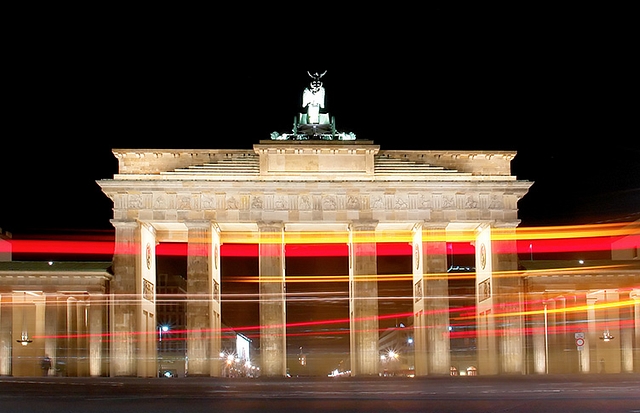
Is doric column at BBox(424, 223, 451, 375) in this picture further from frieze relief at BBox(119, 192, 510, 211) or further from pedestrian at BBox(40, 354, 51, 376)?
pedestrian at BBox(40, 354, 51, 376)

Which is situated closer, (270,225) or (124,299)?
(124,299)

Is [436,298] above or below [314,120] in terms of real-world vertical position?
below

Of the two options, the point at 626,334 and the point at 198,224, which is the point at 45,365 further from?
the point at 626,334

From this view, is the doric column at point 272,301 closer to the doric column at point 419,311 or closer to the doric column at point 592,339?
the doric column at point 419,311

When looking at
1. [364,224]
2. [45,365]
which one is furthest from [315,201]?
[45,365]

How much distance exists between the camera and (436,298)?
59.1 meters

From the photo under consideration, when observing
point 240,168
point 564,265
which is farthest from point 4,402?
point 564,265

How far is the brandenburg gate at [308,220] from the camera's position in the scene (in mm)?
58500

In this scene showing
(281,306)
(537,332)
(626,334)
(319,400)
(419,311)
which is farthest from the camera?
(626,334)

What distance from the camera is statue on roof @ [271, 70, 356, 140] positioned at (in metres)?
62.8

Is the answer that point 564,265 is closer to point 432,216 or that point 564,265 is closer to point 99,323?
point 432,216

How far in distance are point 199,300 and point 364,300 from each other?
10111 mm

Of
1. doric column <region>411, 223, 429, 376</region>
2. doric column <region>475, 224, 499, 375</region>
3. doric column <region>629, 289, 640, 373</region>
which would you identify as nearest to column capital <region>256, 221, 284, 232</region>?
doric column <region>411, 223, 429, 376</region>

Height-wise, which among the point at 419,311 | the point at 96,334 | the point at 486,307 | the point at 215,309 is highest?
the point at 215,309
